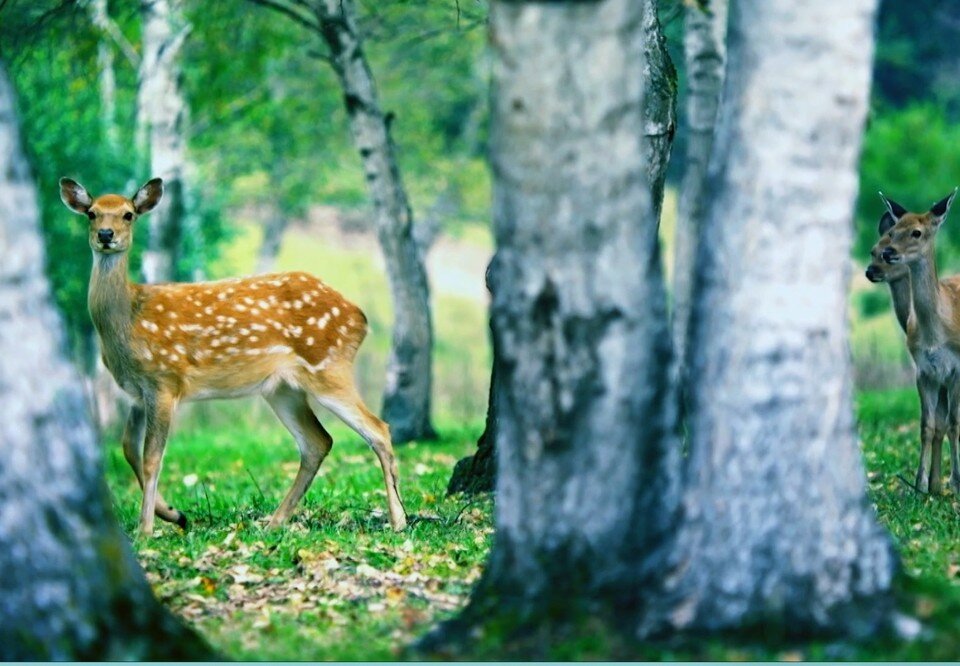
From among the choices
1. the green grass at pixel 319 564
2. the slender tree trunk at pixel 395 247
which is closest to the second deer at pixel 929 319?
the green grass at pixel 319 564

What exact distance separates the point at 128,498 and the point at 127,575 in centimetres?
655

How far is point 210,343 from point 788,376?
4.88 meters

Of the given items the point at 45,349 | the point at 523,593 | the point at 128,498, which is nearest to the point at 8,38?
the point at 128,498

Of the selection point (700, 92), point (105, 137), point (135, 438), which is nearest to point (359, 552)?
point (135, 438)

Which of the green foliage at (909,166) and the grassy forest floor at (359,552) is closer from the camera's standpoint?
the grassy forest floor at (359,552)

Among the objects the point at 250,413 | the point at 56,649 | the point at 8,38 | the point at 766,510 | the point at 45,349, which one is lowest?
the point at 250,413

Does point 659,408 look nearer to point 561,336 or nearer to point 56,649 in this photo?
point 561,336

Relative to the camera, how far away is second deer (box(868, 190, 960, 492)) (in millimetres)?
10602

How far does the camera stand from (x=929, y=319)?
1059 cm

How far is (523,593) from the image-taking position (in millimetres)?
5734

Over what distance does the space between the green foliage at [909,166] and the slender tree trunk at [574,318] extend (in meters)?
29.8

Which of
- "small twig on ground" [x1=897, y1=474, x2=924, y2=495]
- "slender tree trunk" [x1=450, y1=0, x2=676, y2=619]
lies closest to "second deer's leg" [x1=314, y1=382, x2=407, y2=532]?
"small twig on ground" [x1=897, y1=474, x2=924, y2=495]

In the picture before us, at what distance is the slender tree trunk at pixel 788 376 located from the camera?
554cm

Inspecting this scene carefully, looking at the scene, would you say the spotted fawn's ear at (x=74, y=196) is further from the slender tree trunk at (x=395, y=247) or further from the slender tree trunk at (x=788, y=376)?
the slender tree trunk at (x=395, y=247)
